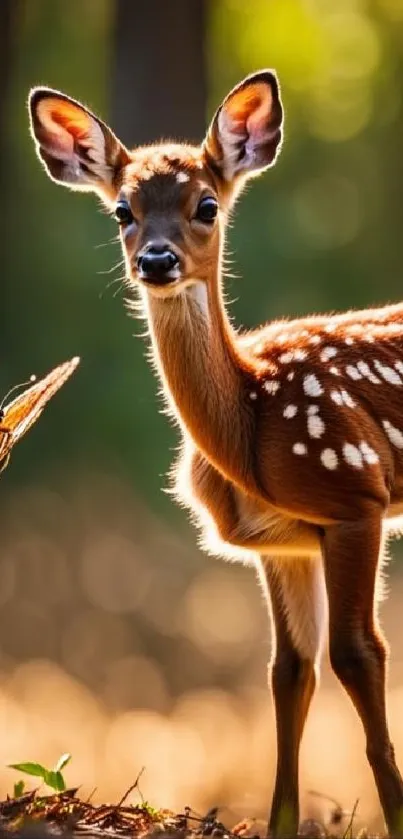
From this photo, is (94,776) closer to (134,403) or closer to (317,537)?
(317,537)

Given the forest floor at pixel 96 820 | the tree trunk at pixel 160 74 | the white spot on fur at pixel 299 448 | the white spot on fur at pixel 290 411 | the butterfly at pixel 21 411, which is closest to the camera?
the forest floor at pixel 96 820

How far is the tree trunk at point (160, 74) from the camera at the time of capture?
1883 cm

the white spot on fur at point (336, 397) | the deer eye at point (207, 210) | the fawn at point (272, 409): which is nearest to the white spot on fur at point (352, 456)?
the fawn at point (272, 409)

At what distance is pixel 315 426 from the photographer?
880 centimetres

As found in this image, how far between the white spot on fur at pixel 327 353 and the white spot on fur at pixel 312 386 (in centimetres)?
16

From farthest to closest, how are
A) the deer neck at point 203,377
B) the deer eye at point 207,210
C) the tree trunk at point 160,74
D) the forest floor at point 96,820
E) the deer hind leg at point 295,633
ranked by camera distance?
the tree trunk at point 160,74 → the deer hind leg at point 295,633 → the deer eye at point 207,210 → the deer neck at point 203,377 → the forest floor at point 96,820

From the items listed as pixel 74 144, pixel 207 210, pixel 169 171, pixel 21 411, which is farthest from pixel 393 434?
pixel 74 144

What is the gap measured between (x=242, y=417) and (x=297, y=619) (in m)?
1.15

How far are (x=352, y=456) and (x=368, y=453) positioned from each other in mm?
90

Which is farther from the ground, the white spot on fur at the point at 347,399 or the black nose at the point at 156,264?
the black nose at the point at 156,264

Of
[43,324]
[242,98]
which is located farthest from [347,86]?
[242,98]

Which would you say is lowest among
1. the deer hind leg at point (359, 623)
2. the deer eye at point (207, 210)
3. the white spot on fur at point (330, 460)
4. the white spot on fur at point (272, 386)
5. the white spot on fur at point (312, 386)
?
the deer hind leg at point (359, 623)

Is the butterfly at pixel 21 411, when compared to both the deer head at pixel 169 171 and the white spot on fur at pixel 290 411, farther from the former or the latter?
the white spot on fur at pixel 290 411

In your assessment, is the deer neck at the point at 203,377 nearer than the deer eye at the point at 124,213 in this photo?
Yes
